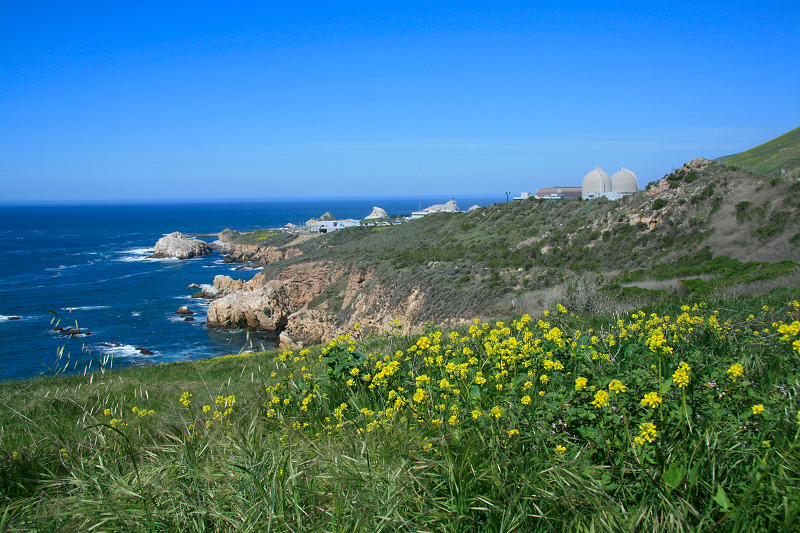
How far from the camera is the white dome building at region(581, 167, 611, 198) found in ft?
162

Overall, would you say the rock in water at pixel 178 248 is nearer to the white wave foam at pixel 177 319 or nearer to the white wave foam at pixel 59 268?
the white wave foam at pixel 59 268

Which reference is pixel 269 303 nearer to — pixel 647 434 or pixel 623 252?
pixel 623 252

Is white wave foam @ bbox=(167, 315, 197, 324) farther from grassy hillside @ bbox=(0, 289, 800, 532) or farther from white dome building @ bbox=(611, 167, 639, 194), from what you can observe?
white dome building @ bbox=(611, 167, 639, 194)

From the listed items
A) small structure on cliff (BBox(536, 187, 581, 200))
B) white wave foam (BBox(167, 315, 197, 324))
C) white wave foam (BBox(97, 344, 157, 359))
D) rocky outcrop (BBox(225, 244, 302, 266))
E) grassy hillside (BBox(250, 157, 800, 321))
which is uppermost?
small structure on cliff (BBox(536, 187, 581, 200))

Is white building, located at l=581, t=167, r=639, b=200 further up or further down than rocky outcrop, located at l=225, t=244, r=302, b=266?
further up

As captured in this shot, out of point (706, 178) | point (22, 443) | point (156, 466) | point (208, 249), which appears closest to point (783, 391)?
point (156, 466)

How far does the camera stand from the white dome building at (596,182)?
49.3 meters

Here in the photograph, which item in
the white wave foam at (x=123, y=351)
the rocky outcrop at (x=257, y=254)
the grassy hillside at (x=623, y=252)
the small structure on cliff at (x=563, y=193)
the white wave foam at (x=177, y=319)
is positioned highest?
the small structure on cliff at (x=563, y=193)

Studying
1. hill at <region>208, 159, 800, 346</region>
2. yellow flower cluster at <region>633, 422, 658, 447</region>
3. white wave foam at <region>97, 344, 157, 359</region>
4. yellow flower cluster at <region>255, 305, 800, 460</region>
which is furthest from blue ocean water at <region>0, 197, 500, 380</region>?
hill at <region>208, 159, 800, 346</region>

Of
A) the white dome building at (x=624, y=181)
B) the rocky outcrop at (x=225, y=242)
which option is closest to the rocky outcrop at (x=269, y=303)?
the white dome building at (x=624, y=181)

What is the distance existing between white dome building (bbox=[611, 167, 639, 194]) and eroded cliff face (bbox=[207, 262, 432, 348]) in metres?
30.7

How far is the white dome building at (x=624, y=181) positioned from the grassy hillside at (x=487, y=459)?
159 feet

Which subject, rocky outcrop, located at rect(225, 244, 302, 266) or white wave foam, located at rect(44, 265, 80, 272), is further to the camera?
rocky outcrop, located at rect(225, 244, 302, 266)

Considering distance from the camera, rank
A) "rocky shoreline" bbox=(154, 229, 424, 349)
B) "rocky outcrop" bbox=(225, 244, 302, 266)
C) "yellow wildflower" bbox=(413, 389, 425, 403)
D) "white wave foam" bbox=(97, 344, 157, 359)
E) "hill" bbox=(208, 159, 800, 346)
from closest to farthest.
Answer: "yellow wildflower" bbox=(413, 389, 425, 403) < "hill" bbox=(208, 159, 800, 346) < "white wave foam" bbox=(97, 344, 157, 359) < "rocky shoreline" bbox=(154, 229, 424, 349) < "rocky outcrop" bbox=(225, 244, 302, 266)
